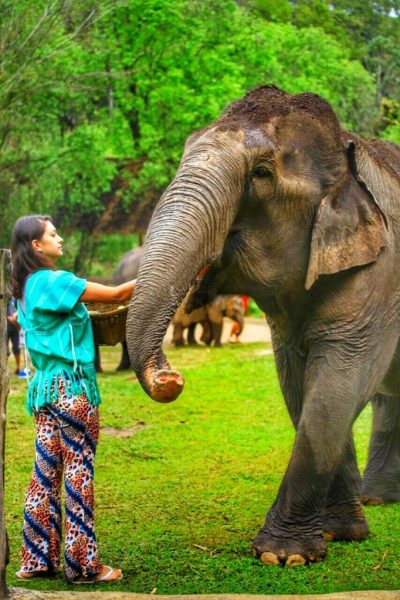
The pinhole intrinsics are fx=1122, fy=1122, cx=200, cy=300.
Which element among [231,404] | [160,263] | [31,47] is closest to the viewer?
[160,263]

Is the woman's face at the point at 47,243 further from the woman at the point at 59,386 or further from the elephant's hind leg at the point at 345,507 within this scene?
the elephant's hind leg at the point at 345,507

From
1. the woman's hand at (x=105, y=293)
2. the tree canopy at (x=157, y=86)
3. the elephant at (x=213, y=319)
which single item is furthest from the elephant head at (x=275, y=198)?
the elephant at (x=213, y=319)

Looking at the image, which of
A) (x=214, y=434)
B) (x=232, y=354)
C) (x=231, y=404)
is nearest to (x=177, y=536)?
(x=214, y=434)

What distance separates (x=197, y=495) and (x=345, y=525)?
1610 millimetres

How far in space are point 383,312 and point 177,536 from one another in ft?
6.36

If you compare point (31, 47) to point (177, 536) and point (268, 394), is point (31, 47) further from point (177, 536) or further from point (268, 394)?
point (177, 536)

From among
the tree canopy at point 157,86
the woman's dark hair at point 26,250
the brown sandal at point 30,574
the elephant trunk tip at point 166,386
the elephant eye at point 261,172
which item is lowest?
the brown sandal at point 30,574

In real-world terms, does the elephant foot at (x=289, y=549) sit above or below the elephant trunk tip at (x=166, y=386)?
below

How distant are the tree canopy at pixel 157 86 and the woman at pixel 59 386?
1333cm

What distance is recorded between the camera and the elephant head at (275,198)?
6000 mm

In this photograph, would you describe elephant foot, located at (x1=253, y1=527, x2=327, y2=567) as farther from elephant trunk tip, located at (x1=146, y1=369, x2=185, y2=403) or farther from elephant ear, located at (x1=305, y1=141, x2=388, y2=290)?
elephant trunk tip, located at (x1=146, y1=369, x2=185, y2=403)

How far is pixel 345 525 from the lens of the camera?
716 cm

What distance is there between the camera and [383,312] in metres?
6.74

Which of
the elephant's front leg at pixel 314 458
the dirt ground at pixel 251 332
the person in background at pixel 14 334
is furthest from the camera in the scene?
the dirt ground at pixel 251 332
